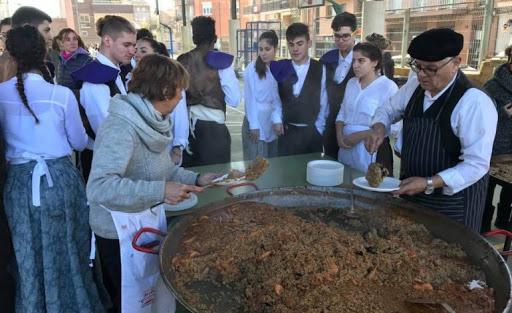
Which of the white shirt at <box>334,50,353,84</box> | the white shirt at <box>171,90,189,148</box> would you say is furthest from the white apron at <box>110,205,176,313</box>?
the white shirt at <box>334,50,353,84</box>

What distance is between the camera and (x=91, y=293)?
88.9 inches

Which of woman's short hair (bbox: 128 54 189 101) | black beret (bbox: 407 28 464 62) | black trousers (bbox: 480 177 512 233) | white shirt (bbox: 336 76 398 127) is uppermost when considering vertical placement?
black beret (bbox: 407 28 464 62)

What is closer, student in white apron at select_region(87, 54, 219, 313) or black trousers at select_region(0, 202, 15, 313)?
student in white apron at select_region(87, 54, 219, 313)

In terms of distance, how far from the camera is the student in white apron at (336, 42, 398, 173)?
282 centimetres

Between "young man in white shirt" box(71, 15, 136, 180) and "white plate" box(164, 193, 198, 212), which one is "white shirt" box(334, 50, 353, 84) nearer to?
"young man in white shirt" box(71, 15, 136, 180)

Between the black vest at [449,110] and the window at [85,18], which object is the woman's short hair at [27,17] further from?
the window at [85,18]

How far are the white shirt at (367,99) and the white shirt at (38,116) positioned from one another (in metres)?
1.92

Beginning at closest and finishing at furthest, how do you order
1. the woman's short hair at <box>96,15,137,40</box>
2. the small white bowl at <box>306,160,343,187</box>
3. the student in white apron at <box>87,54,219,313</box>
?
the student in white apron at <box>87,54,219,313</box>
the small white bowl at <box>306,160,343,187</box>
the woman's short hair at <box>96,15,137,40</box>

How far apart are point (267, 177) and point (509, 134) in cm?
190

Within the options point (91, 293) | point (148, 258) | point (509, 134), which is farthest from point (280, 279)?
point (509, 134)

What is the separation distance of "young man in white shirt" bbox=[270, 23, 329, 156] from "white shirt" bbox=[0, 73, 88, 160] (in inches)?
79.3

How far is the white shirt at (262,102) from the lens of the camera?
375 cm

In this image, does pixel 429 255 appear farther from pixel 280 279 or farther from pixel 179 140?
pixel 179 140

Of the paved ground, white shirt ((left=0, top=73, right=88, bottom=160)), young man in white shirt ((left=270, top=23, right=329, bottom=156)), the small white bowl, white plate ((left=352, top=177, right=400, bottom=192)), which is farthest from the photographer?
the paved ground
